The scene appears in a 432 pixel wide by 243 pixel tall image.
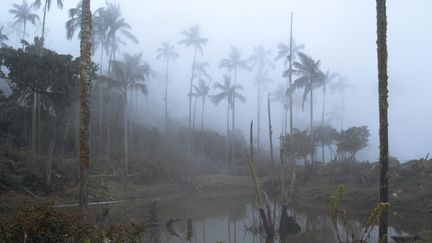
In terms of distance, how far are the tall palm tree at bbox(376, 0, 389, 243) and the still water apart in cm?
Result: 832

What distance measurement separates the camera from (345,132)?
161 ft

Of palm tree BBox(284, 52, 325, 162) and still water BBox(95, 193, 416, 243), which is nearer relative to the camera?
still water BBox(95, 193, 416, 243)

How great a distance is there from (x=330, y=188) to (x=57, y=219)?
107 feet

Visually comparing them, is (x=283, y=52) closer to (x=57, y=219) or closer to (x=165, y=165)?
(x=165, y=165)

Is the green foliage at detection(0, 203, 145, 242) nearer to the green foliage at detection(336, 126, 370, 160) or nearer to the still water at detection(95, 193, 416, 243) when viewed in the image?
the still water at detection(95, 193, 416, 243)

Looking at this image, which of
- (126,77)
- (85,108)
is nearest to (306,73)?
(126,77)

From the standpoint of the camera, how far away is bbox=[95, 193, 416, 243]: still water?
21.4 meters

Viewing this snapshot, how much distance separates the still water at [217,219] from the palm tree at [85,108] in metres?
5.09

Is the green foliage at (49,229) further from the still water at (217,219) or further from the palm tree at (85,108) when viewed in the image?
the still water at (217,219)

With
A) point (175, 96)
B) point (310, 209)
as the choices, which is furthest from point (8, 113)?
point (175, 96)

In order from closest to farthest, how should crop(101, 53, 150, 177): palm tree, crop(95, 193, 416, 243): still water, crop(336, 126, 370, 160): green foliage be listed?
crop(95, 193, 416, 243): still water < crop(101, 53, 150, 177): palm tree < crop(336, 126, 370, 160): green foliage

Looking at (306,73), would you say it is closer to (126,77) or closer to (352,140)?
(352,140)

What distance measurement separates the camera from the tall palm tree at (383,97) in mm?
13078

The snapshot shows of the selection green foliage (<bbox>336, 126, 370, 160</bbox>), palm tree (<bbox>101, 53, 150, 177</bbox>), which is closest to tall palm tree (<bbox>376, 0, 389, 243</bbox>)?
palm tree (<bbox>101, 53, 150, 177</bbox>)
